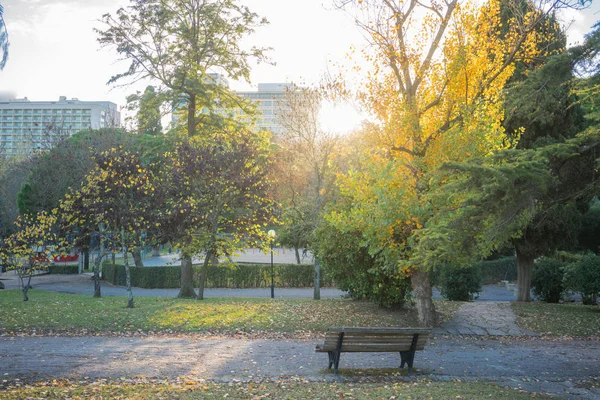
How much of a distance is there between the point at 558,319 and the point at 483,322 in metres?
2.38

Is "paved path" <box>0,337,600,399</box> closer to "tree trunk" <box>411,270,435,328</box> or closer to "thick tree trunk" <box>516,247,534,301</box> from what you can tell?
"tree trunk" <box>411,270,435,328</box>

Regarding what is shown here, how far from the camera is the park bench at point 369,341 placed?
859cm

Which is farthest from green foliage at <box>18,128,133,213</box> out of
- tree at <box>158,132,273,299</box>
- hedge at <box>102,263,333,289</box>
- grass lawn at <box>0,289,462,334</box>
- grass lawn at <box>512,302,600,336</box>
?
grass lawn at <box>512,302,600,336</box>

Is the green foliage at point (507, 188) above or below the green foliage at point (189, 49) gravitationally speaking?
below

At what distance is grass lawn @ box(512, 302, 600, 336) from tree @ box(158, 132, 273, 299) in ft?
29.6

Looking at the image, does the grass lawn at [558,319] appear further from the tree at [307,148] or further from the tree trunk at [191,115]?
the tree trunk at [191,115]

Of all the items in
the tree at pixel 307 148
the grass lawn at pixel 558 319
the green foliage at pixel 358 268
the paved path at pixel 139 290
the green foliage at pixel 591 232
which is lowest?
the paved path at pixel 139 290

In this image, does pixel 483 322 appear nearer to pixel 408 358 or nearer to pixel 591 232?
pixel 408 358

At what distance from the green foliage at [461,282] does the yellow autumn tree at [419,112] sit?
7.20 meters

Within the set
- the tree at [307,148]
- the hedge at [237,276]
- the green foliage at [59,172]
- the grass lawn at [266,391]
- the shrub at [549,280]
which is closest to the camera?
the grass lawn at [266,391]

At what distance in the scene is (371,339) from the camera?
8.72 meters

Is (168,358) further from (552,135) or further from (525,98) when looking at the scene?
(552,135)

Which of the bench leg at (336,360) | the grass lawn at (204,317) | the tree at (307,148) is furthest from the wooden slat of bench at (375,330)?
the tree at (307,148)

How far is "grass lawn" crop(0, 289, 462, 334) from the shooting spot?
41.1 ft
